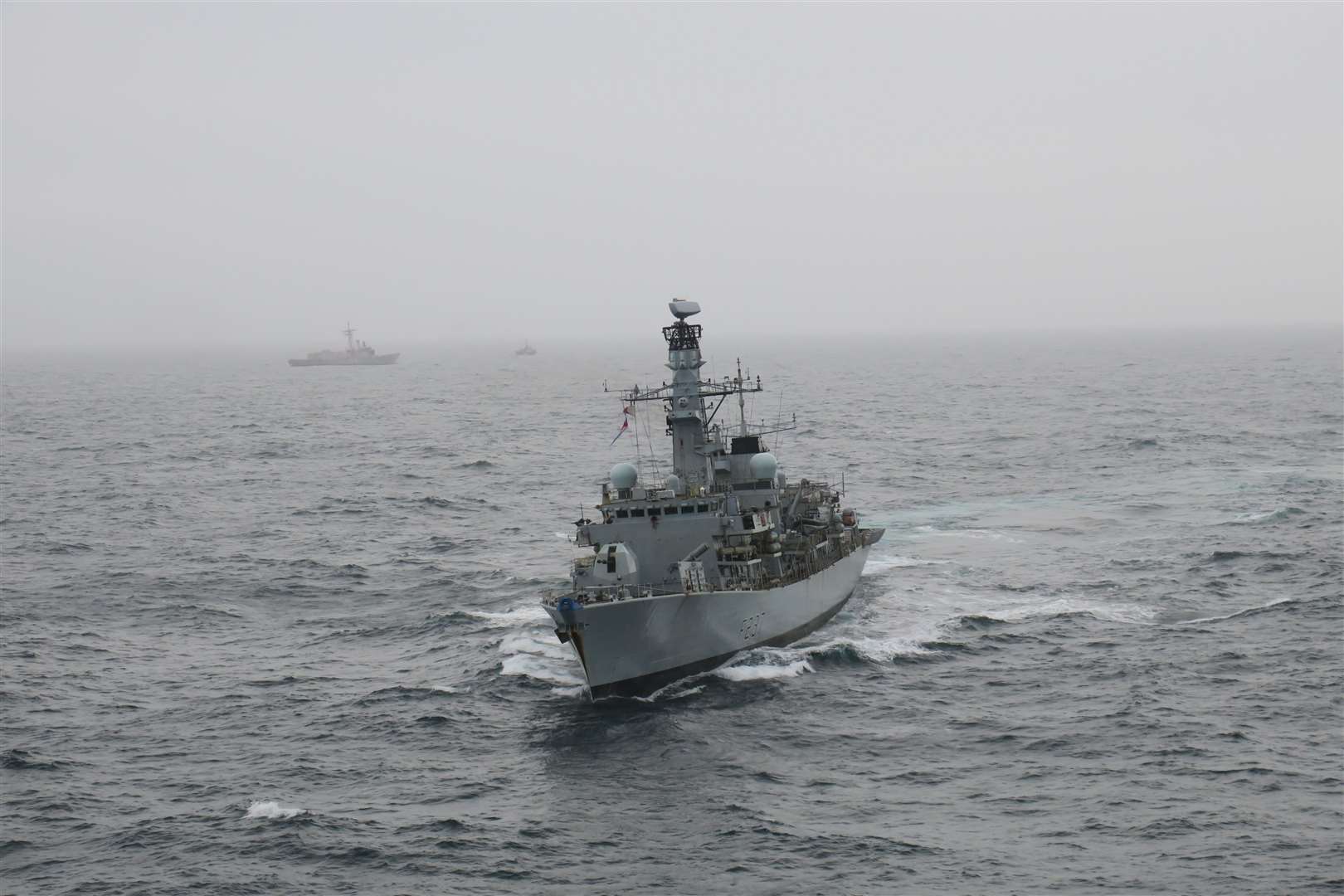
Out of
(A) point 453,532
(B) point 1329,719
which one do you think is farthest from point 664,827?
(A) point 453,532

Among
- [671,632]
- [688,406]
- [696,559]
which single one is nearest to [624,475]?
[696,559]

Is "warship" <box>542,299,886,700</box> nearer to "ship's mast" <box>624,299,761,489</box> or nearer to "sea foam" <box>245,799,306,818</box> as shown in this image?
"ship's mast" <box>624,299,761,489</box>

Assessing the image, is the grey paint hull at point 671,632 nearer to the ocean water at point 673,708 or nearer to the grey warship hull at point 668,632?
the grey warship hull at point 668,632

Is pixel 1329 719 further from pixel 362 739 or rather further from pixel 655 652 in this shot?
pixel 362 739

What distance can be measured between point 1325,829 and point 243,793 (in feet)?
81.1

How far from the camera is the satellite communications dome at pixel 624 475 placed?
4425cm

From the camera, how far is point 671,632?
38.2 m

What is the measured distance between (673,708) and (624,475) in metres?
10.1

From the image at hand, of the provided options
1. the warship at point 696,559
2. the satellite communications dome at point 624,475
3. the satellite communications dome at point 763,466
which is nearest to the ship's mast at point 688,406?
the warship at point 696,559

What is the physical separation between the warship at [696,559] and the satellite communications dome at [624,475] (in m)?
0.04

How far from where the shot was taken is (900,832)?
28.0 metres

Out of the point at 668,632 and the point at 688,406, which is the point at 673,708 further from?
the point at 688,406

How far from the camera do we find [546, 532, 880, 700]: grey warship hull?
36.8m

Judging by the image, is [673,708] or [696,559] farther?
[696,559]
